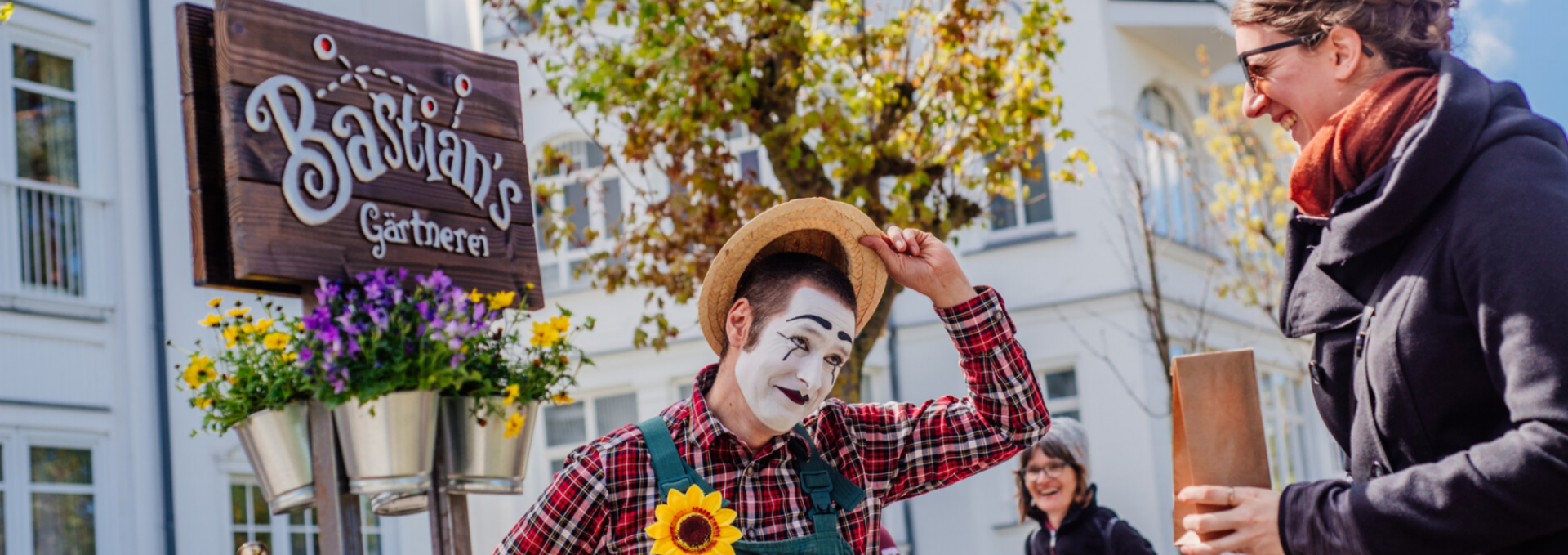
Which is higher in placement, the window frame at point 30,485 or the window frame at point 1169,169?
the window frame at point 1169,169

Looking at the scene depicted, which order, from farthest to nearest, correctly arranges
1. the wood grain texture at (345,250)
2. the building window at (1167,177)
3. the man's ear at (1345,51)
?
the building window at (1167,177) < the wood grain texture at (345,250) < the man's ear at (1345,51)

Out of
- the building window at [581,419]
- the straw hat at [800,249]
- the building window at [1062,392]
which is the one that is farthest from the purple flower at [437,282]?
the building window at [581,419]

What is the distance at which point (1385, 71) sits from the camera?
6.88ft

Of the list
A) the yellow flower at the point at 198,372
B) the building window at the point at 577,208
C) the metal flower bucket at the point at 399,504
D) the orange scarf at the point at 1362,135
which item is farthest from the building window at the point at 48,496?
the orange scarf at the point at 1362,135

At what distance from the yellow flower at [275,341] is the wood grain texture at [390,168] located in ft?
1.38

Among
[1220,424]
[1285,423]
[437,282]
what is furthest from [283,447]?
[1285,423]

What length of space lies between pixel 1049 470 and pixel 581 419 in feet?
42.6

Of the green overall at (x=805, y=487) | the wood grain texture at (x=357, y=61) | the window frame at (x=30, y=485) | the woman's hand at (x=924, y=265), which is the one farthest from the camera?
the window frame at (x=30, y=485)

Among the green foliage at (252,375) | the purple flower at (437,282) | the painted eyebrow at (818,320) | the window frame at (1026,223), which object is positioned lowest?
the painted eyebrow at (818,320)

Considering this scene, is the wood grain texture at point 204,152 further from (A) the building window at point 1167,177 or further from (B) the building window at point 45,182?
(A) the building window at point 1167,177

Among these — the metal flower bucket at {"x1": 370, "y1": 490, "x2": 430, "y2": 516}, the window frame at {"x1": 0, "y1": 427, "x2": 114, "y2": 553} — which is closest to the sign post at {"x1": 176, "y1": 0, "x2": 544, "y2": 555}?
the metal flower bucket at {"x1": 370, "y1": 490, "x2": 430, "y2": 516}

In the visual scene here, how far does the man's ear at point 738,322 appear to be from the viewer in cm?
294

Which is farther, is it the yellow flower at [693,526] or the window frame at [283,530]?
the window frame at [283,530]

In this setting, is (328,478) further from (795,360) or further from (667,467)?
(795,360)
